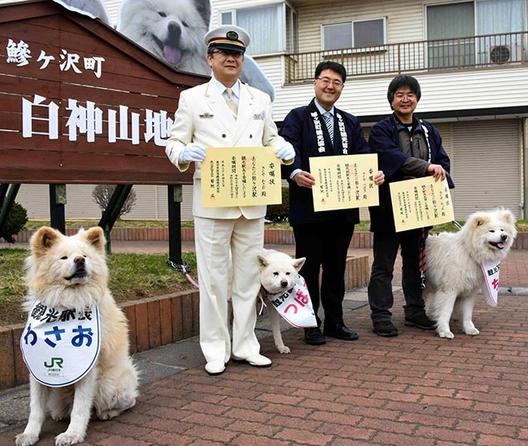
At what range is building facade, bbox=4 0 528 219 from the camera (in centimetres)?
1617

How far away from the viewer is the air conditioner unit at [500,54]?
16.6 meters

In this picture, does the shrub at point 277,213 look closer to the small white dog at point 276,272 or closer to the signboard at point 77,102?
the signboard at point 77,102

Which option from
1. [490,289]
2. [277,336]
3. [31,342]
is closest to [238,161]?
[277,336]

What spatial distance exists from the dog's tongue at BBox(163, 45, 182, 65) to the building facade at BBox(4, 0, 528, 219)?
26.2 feet

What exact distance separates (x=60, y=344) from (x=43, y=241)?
569 millimetres

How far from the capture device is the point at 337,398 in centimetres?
369

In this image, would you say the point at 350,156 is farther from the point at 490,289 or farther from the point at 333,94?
the point at 490,289

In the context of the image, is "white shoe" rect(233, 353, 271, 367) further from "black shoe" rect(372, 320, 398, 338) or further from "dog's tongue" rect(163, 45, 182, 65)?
"dog's tongue" rect(163, 45, 182, 65)

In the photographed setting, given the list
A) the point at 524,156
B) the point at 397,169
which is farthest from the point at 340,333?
the point at 524,156

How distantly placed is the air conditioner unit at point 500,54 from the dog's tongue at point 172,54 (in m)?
10.7

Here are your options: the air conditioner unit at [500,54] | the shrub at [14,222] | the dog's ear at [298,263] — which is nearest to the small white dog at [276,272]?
the dog's ear at [298,263]

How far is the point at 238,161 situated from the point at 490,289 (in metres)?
2.68

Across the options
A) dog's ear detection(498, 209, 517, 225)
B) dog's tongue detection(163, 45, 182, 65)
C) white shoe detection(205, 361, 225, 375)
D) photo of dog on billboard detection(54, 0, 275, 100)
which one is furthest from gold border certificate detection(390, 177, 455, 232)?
dog's tongue detection(163, 45, 182, 65)

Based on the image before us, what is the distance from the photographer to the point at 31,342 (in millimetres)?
3129
